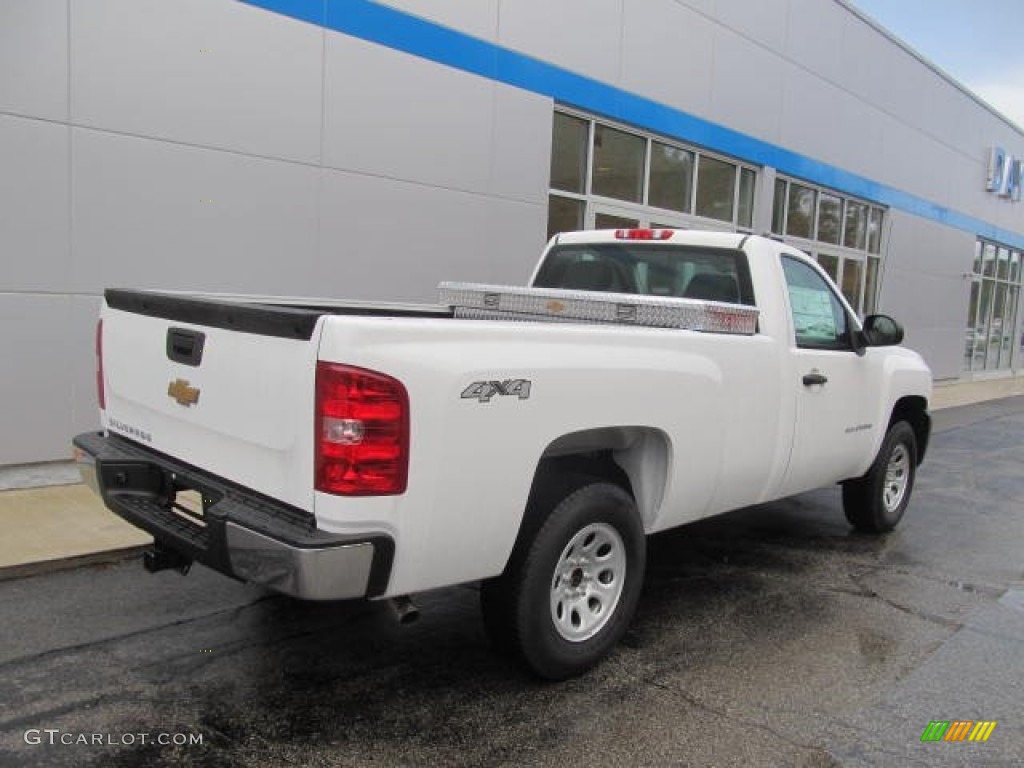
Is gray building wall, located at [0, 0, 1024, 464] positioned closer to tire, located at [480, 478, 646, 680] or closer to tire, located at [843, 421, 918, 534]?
tire, located at [843, 421, 918, 534]

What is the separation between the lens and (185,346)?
329cm

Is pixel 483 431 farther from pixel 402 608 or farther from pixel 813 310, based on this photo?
pixel 813 310

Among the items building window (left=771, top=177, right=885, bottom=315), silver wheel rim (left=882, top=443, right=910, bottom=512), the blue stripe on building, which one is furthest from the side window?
building window (left=771, top=177, right=885, bottom=315)

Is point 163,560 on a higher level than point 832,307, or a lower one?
lower

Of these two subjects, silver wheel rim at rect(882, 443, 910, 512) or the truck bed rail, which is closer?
the truck bed rail

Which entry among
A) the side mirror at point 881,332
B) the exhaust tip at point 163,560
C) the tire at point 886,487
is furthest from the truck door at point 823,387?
the exhaust tip at point 163,560

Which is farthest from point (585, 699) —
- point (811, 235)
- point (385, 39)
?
point (811, 235)

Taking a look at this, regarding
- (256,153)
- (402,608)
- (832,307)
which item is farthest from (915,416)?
(256,153)

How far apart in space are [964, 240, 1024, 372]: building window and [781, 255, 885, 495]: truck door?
19.3 m

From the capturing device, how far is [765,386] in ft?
14.4

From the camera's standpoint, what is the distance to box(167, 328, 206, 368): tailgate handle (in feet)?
10.6

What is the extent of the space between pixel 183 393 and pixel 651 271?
2844 millimetres

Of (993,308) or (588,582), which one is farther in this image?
(993,308)

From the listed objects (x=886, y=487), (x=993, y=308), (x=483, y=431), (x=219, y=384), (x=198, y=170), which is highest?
(x=198, y=170)
